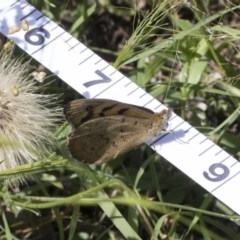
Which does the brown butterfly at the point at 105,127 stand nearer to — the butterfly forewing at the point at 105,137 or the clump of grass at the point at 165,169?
the butterfly forewing at the point at 105,137

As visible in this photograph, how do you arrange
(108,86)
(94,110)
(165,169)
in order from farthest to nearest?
(165,169) < (108,86) < (94,110)

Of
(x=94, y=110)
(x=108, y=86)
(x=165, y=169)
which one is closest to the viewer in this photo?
(x=94, y=110)

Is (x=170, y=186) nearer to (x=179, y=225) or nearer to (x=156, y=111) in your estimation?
(x=179, y=225)

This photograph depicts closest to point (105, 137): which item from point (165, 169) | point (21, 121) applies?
point (21, 121)

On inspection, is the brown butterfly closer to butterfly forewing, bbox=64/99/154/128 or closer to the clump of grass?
butterfly forewing, bbox=64/99/154/128

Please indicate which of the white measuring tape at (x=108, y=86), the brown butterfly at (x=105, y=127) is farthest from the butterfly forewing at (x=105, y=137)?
the white measuring tape at (x=108, y=86)

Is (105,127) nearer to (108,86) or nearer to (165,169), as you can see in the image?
(108,86)
